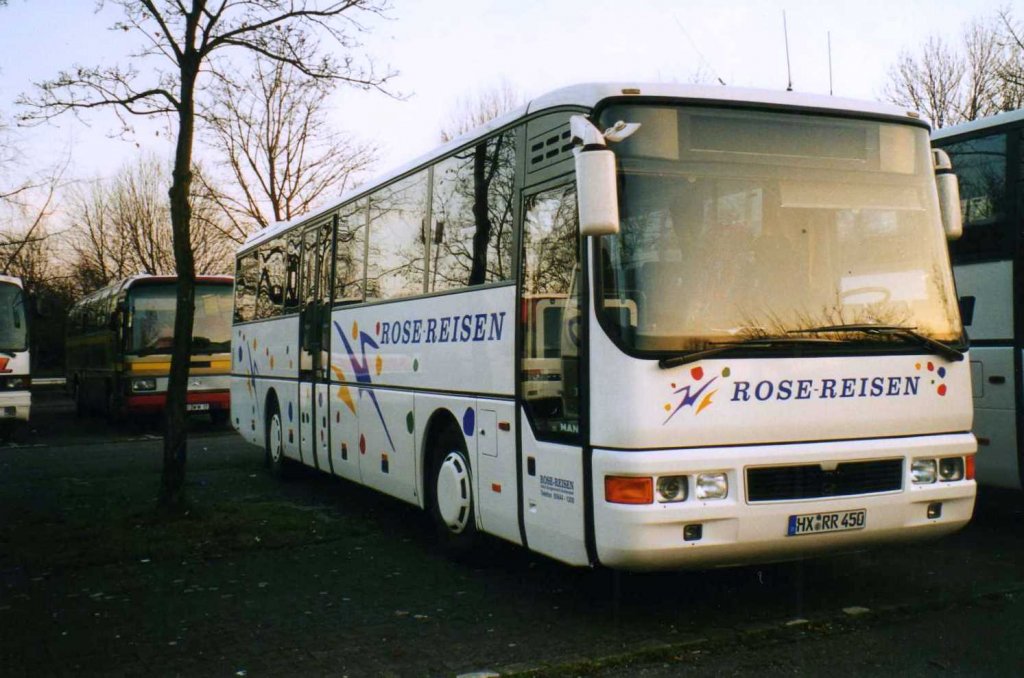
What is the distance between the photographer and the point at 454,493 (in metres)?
8.22

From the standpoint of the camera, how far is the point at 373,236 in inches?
415

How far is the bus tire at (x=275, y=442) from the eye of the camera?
13.7 m

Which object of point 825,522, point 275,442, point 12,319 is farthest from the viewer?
point 12,319

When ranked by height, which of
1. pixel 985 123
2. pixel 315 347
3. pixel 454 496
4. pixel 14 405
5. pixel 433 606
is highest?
pixel 985 123

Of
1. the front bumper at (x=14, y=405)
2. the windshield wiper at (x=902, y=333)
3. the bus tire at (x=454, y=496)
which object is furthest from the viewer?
the front bumper at (x=14, y=405)

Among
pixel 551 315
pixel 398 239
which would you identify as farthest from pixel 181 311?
pixel 551 315

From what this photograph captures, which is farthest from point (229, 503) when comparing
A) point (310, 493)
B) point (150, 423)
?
point (150, 423)

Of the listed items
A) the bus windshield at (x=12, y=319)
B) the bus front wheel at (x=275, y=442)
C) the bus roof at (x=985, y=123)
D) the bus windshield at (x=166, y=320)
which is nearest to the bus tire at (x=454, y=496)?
the bus roof at (x=985, y=123)

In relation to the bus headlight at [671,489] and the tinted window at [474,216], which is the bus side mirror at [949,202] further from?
the tinted window at [474,216]

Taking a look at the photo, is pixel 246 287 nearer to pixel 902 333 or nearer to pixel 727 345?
pixel 727 345

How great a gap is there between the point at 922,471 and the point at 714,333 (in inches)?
65.3

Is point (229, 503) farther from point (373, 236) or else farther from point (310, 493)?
point (373, 236)

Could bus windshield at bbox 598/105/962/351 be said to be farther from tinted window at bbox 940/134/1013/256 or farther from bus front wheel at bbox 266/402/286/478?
bus front wheel at bbox 266/402/286/478

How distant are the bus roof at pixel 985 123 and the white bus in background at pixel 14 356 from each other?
15.2 m
